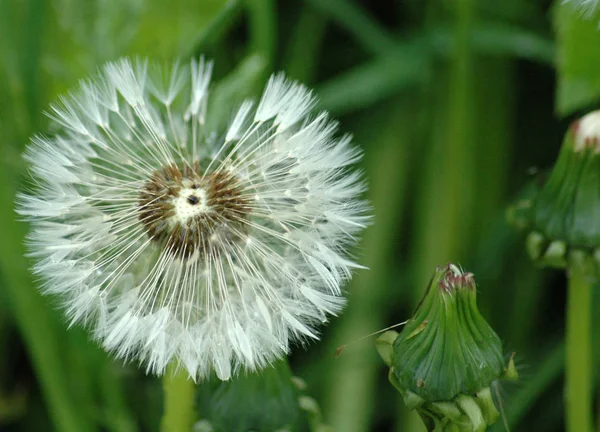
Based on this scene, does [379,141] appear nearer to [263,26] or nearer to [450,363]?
[263,26]

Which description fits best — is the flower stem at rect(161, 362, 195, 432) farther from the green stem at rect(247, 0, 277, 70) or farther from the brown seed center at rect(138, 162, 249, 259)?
the green stem at rect(247, 0, 277, 70)

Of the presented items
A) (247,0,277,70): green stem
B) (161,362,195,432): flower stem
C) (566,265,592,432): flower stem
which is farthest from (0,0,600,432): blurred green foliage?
(161,362,195,432): flower stem

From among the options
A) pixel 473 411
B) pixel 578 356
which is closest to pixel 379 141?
pixel 578 356

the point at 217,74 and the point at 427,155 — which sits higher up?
the point at 217,74

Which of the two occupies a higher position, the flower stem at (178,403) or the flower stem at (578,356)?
the flower stem at (178,403)

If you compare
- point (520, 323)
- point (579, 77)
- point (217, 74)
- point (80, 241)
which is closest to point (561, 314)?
point (520, 323)

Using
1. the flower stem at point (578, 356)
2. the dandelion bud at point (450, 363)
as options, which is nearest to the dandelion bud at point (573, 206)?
the flower stem at point (578, 356)

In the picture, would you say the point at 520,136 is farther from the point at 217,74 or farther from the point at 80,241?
the point at 80,241

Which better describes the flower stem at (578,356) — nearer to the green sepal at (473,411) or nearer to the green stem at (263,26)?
the green sepal at (473,411)
